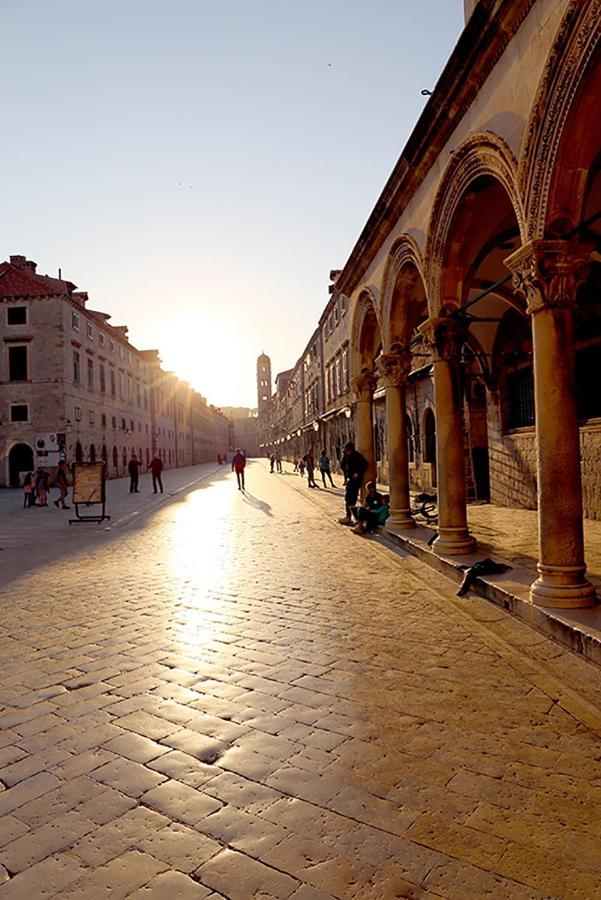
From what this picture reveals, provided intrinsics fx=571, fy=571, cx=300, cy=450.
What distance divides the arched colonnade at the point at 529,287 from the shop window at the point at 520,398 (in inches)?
3.2

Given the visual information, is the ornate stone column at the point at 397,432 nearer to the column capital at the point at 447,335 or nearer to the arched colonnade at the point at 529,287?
the arched colonnade at the point at 529,287

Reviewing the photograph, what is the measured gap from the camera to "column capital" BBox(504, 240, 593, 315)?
17.2 ft

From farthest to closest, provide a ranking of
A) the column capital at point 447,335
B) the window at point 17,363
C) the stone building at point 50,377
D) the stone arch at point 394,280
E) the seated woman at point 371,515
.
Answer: the window at point 17,363
the stone building at point 50,377
the seated woman at point 371,515
the stone arch at point 394,280
the column capital at point 447,335

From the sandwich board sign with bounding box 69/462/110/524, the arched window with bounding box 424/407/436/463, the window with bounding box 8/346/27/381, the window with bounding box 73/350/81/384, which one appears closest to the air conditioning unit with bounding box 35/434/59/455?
the window with bounding box 8/346/27/381

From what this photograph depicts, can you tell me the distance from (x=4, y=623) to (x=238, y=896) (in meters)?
4.58

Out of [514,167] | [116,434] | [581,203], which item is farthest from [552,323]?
[116,434]

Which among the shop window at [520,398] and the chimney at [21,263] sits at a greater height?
the chimney at [21,263]

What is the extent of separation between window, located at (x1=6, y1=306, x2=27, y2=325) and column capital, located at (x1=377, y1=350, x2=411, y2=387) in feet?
97.1

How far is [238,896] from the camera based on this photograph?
2.07m

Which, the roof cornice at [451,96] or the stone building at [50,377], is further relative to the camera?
the stone building at [50,377]

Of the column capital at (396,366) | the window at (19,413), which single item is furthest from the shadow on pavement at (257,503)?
the window at (19,413)

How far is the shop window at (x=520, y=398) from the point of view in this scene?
13.3 m

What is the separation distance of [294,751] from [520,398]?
1223 centimetres

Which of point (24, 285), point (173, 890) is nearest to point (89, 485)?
point (173, 890)
